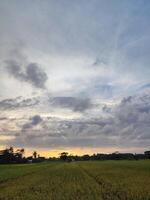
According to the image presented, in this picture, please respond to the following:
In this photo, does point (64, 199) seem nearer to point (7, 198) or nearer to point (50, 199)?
point (50, 199)

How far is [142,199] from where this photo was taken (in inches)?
884

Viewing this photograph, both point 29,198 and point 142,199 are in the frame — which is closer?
point 142,199

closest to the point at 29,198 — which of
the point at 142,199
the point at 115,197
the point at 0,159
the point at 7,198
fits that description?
the point at 7,198

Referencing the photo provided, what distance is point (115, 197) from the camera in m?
23.2

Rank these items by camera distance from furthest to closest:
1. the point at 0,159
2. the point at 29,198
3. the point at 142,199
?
the point at 0,159 → the point at 29,198 → the point at 142,199

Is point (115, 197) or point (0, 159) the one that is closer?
point (115, 197)

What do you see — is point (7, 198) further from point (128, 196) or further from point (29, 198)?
point (128, 196)

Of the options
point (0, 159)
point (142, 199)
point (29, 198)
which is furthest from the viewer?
point (0, 159)

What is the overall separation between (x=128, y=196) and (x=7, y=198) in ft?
26.2

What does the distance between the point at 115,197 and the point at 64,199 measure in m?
3.21

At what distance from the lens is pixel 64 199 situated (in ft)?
74.8

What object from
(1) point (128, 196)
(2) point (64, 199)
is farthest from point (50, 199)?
(1) point (128, 196)

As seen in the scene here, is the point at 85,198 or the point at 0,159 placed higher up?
the point at 0,159

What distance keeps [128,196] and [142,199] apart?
61.9 inches
